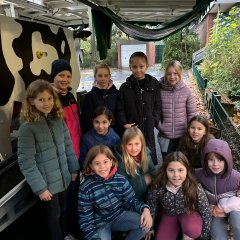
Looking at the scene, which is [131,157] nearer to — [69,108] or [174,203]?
[174,203]

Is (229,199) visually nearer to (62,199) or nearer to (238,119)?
(62,199)

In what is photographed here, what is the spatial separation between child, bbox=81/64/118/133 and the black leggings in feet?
2.90

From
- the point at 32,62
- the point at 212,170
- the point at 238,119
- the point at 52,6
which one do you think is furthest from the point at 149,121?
the point at 238,119

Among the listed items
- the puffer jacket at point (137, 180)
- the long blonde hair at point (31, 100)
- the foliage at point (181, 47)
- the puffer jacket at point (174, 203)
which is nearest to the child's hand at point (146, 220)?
the puffer jacket at point (174, 203)

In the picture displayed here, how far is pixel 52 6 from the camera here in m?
5.01

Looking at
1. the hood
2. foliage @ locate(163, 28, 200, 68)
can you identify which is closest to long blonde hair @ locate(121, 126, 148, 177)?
the hood

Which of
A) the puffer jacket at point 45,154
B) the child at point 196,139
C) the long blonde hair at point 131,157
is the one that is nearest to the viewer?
the puffer jacket at point 45,154

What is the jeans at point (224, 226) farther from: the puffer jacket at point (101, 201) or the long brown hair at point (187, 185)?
the puffer jacket at point (101, 201)

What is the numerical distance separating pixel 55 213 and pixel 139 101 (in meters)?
1.58

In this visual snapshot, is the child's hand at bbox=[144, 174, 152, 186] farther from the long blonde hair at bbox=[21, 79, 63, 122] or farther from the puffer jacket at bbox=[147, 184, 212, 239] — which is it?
the long blonde hair at bbox=[21, 79, 63, 122]

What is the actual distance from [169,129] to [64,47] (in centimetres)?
240

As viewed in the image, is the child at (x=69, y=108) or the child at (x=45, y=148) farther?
the child at (x=69, y=108)

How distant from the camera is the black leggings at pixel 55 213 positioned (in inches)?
99.4

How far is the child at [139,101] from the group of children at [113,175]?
151 millimetres
